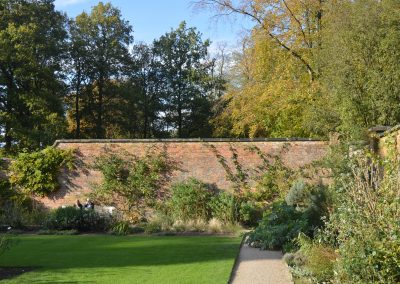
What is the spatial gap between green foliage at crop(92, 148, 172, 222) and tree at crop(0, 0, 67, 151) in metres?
12.2

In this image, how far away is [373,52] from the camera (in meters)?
16.7

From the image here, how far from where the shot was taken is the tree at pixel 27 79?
98.2 ft

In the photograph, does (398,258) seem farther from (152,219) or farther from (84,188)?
(84,188)

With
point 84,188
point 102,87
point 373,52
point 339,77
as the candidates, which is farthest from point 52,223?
point 102,87

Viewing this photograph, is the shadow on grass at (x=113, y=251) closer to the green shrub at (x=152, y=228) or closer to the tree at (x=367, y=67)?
the green shrub at (x=152, y=228)

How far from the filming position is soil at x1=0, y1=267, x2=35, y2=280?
8945 millimetres

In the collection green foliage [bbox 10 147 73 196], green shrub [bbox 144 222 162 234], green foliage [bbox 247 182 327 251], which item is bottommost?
green shrub [bbox 144 222 162 234]

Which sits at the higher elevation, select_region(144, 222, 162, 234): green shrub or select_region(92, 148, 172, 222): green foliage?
select_region(92, 148, 172, 222): green foliage

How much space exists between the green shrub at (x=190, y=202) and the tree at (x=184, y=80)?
1909cm

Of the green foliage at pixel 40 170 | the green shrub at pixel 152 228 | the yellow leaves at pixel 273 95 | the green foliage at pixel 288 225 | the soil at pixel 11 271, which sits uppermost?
A: the yellow leaves at pixel 273 95

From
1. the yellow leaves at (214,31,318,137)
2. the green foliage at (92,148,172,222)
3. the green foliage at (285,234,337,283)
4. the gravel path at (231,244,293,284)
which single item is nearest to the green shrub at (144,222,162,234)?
the green foliage at (92,148,172,222)

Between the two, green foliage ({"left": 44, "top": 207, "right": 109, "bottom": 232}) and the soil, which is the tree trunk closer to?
green foliage ({"left": 44, "top": 207, "right": 109, "bottom": 232})

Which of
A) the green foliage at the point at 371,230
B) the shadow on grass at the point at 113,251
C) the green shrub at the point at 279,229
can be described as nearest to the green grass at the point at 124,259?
the shadow on grass at the point at 113,251

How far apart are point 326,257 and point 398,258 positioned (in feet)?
7.33
